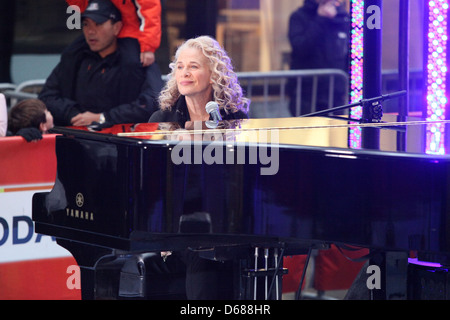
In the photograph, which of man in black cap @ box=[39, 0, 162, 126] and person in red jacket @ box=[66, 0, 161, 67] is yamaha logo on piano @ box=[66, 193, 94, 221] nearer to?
man in black cap @ box=[39, 0, 162, 126]

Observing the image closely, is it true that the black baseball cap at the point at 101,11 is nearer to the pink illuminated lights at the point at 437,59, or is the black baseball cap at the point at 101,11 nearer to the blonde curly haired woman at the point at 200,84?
the blonde curly haired woman at the point at 200,84

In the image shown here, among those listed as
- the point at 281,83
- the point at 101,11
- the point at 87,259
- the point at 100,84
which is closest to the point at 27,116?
the point at 100,84

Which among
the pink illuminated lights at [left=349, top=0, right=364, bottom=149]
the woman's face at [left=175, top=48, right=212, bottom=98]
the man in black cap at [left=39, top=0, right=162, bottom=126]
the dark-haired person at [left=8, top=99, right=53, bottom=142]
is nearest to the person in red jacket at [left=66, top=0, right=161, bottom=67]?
the man in black cap at [left=39, top=0, right=162, bottom=126]

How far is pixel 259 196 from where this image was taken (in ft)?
15.4

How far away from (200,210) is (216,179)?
16 centimetres

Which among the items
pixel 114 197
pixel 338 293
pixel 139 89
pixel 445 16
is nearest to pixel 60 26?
pixel 139 89

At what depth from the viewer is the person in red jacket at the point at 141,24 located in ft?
24.5

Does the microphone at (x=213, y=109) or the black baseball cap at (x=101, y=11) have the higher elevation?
the black baseball cap at (x=101, y=11)

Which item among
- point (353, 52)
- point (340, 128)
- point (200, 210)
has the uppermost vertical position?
point (353, 52)

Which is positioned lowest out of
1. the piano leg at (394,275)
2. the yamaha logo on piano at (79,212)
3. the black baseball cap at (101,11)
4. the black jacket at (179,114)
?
the piano leg at (394,275)

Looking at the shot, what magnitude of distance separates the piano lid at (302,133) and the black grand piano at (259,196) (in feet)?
0.12

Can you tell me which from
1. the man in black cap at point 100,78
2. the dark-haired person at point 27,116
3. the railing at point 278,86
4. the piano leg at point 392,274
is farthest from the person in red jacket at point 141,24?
the piano leg at point 392,274

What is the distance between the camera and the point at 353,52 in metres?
6.39
